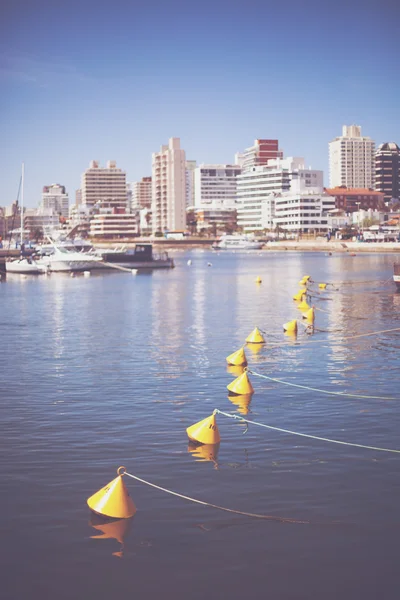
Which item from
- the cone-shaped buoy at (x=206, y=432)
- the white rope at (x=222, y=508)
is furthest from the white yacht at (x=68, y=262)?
the white rope at (x=222, y=508)

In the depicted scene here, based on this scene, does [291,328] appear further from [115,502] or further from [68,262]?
[68,262]

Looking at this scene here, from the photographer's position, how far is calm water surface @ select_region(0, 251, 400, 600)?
986 centimetres

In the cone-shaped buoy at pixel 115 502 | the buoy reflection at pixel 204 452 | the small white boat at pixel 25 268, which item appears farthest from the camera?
the small white boat at pixel 25 268

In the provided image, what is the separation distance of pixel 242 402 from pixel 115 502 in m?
8.39

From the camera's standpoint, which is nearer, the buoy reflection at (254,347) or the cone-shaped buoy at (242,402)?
the cone-shaped buoy at (242,402)

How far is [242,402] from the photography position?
1967 centimetres

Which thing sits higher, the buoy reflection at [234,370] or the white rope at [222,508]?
the buoy reflection at [234,370]

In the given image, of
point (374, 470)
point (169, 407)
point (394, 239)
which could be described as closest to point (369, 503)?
point (374, 470)

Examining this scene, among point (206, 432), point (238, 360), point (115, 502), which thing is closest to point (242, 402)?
point (206, 432)

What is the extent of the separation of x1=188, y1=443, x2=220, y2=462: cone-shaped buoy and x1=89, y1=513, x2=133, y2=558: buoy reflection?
3161 mm

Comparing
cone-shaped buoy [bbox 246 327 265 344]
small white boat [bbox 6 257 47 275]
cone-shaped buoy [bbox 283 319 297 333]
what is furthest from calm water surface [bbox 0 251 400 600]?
small white boat [bbox 6 257 47 275]

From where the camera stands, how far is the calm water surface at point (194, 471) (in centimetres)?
986

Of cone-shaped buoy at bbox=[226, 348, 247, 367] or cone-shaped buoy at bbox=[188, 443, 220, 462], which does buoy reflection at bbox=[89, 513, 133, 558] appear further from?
cone-shaped buoy at bbox=[226, 348, 247, 367]

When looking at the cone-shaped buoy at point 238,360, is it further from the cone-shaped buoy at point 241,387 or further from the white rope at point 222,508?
the white rope at point 222,508
